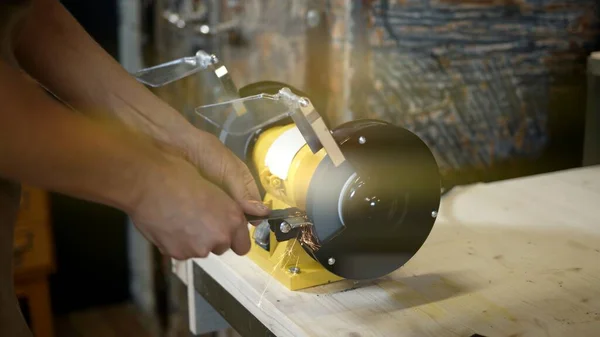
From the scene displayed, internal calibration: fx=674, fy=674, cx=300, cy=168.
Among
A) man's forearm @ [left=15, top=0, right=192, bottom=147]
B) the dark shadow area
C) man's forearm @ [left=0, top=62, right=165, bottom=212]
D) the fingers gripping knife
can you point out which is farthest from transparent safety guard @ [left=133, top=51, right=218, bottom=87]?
the dark shadow area

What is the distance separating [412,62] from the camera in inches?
65.5

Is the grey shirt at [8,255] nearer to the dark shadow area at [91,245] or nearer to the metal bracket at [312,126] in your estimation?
the metal bracket at [312,126]

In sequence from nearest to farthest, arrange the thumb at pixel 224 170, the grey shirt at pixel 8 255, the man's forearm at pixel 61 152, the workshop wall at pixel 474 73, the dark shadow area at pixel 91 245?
the man's forearm at pixel 61 152, the grey shirt at pixel 8 255, the thumb at pixel 224 170, the workshop wall at pixel 474 73, the dark shadow area at pixel 91 245

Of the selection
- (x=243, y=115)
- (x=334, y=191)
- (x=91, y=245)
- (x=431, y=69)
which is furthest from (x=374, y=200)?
(x=91, y=245)

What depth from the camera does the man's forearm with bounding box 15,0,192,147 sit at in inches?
32.0

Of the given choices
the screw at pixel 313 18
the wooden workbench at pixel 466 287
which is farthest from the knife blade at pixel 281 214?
the screw at pixel 313 18

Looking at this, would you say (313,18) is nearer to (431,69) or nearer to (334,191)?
(431,69)

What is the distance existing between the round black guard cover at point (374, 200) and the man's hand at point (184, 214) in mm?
186

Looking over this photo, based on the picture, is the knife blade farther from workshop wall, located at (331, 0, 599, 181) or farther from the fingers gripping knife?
workshop wall, located at (331, 0, 599, 181)

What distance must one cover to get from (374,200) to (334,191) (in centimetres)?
5

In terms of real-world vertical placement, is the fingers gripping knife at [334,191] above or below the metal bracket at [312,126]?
below

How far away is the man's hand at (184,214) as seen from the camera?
0.66m

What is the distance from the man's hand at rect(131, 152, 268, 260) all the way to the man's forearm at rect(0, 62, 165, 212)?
18mm

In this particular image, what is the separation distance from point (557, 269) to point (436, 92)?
0.75m
